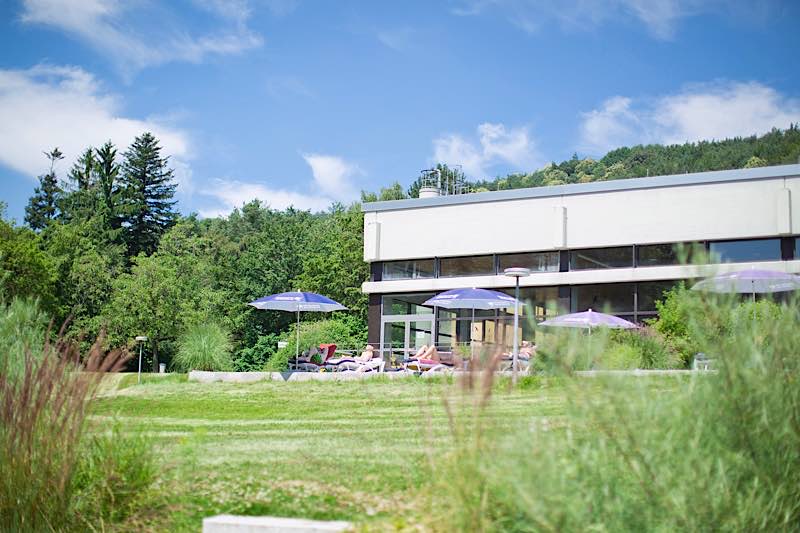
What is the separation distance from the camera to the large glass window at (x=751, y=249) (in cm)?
2369

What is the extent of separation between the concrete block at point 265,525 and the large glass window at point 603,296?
2075cm

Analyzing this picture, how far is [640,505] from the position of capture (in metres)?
4.41

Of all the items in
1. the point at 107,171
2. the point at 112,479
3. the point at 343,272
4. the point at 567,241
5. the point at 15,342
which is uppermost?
the point at 107,171

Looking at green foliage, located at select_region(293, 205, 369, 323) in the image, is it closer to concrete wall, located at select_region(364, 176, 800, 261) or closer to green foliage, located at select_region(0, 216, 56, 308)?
concrete wall, located at select_region(364, 176, 800, 261)

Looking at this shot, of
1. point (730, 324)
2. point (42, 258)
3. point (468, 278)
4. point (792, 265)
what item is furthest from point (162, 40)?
point (730, 324)

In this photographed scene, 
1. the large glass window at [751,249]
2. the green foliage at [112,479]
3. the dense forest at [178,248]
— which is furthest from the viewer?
the dense forest at [178,248]

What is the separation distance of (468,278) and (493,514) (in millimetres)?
23501

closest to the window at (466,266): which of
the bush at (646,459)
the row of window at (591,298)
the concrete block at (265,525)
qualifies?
the row of window at (591,298)

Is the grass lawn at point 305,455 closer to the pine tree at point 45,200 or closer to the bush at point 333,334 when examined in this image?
the bush at point 333,334

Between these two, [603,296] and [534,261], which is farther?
[534,261]

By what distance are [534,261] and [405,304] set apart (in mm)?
4819

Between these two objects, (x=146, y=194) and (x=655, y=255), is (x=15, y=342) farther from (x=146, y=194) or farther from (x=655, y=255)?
(x=146, y=194)

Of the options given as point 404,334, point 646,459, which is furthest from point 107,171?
point 646,459

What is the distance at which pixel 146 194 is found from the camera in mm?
53688
